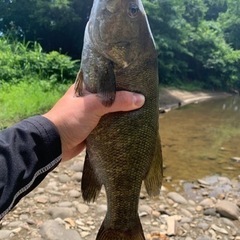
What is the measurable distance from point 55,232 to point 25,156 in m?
2.86

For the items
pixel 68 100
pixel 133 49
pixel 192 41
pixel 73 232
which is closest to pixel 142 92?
pixel 133 49

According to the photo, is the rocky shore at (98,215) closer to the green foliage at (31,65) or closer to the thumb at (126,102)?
the thumb at (126,102)

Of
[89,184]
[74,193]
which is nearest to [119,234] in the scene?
[89,184]

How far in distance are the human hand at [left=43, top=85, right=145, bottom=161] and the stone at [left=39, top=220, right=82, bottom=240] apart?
2.51m

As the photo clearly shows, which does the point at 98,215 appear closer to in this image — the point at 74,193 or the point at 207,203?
the point at 74,193

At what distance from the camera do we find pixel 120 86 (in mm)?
2062

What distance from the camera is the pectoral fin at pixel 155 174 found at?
225cm

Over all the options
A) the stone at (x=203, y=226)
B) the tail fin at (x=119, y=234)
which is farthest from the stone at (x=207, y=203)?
the tail fin at (x=119, y=234)

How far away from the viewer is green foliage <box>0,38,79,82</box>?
539 inches

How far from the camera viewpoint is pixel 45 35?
22656 mm

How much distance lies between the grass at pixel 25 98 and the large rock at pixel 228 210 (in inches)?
191

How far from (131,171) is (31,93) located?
398 inches

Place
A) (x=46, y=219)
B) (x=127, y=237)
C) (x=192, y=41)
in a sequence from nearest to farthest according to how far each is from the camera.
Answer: (x=127, y=237) < (x=46, y=219) < (x=192, y=41)

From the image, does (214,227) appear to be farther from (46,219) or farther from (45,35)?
(45,35)
